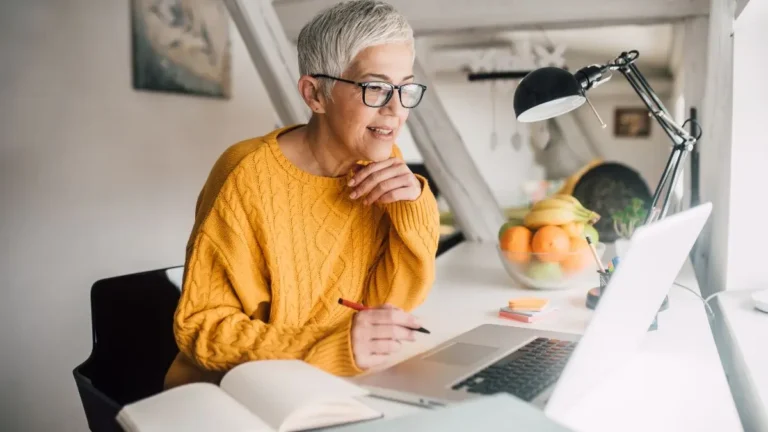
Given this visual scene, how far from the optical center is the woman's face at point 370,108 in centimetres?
112

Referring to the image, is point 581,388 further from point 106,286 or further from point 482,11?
point 482,11

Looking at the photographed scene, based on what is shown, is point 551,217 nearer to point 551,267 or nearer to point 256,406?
point 551,267

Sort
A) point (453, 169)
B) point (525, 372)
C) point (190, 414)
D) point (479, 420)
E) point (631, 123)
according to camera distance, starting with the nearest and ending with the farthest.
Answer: point (479, 420)
point (190, 414)
point (525, 372)
point (453, 169)
point (631, 123)

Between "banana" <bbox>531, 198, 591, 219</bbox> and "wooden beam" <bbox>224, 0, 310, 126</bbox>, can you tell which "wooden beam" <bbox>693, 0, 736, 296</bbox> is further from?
"wooden beam" <bbox>224, 0, 310, 126</bbox>

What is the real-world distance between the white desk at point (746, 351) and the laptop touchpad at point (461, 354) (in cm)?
37

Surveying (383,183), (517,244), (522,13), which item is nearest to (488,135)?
(522,13)

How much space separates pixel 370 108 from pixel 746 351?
0.75 meters

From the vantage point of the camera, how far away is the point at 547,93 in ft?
4.03

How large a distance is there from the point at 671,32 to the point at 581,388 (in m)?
1.58

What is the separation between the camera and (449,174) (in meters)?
2.21

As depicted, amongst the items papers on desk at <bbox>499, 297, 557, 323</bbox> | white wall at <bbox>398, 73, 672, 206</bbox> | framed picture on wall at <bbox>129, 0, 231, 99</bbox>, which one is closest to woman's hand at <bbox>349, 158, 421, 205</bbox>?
papers on desk at <bbox>499, 297, 557, 323</bbox>

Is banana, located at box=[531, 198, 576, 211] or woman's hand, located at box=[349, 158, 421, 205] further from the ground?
woman's hand, located at box=[349, 158, 421, 205]

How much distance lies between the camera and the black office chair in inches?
47.7

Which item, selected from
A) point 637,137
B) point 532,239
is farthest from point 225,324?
point 637,137
